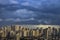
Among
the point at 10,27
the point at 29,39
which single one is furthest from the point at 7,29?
the point at 29,39

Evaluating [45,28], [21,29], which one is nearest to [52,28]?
[45,28]

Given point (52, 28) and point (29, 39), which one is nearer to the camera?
point (29, 39)

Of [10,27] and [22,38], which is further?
[10,27]

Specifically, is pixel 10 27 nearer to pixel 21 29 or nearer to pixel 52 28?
pixel 21 29

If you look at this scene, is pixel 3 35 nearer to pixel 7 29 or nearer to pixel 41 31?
pixel 7 29

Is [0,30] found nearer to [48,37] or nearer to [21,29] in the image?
[21,29]

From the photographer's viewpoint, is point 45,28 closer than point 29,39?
No

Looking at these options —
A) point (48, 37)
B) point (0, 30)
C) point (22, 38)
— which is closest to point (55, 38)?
point (48, 37)
